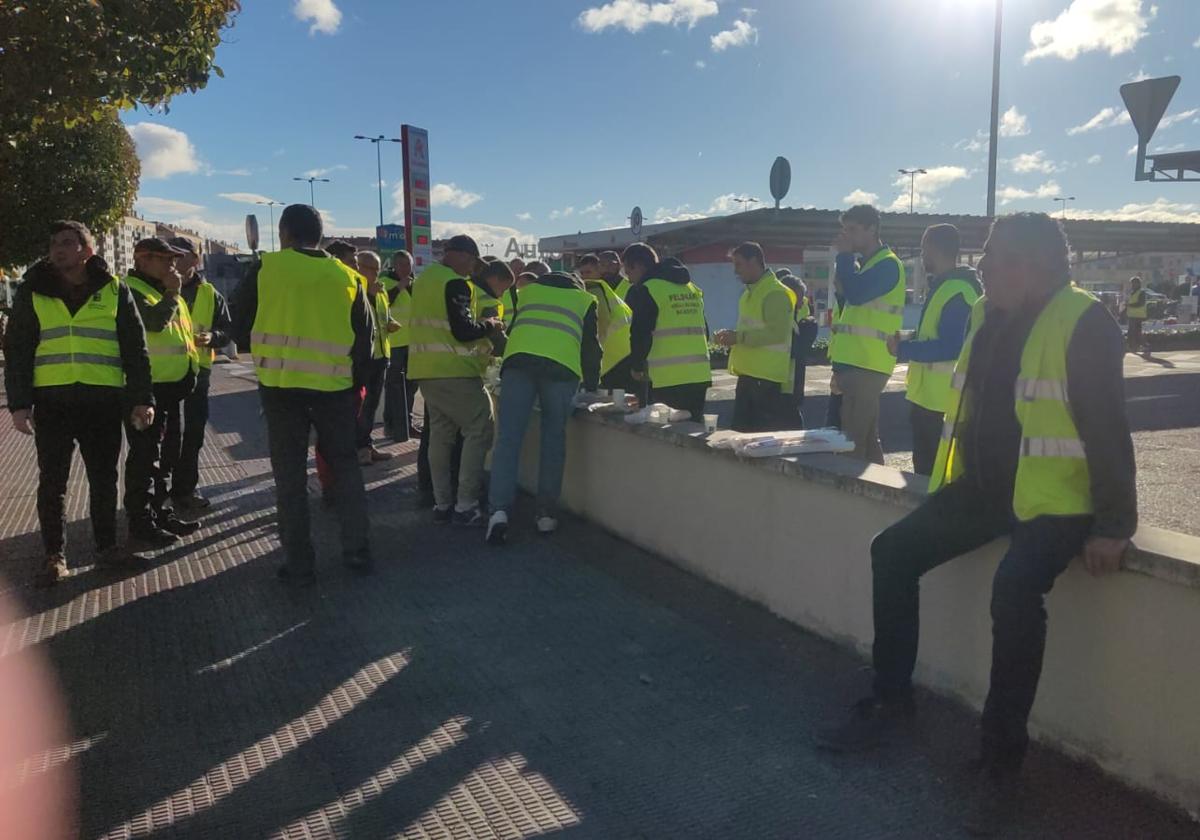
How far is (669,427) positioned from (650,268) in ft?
5.20

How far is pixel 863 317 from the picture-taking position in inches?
219

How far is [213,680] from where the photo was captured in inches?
154

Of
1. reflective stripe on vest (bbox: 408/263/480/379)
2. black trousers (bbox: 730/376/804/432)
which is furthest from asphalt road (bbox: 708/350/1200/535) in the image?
reflective stripe on vest (bbox: 408/263/480/379)

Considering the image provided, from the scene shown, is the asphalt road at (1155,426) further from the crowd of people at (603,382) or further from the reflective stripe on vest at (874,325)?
the crowd of people at (603,382)

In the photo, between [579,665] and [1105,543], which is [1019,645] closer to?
[1105,543]

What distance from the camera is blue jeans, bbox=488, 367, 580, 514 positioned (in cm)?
596

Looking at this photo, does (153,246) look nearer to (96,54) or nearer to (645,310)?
(96,54)

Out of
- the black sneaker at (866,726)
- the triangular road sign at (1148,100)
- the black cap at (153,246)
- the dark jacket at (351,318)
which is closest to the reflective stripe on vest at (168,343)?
the black cap at (153,246)

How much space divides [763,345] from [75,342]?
4177 mm

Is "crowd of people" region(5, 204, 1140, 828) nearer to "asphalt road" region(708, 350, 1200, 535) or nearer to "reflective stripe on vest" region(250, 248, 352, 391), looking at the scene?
"reflective stripe on vest" region(250, 248, 352, 391)

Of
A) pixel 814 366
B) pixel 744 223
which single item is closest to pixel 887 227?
pixel 744 223

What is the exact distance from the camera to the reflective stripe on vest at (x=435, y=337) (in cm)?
620

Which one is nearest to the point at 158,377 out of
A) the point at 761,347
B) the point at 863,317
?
the point at 761,347

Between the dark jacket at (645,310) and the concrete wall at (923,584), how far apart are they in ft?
1.93
